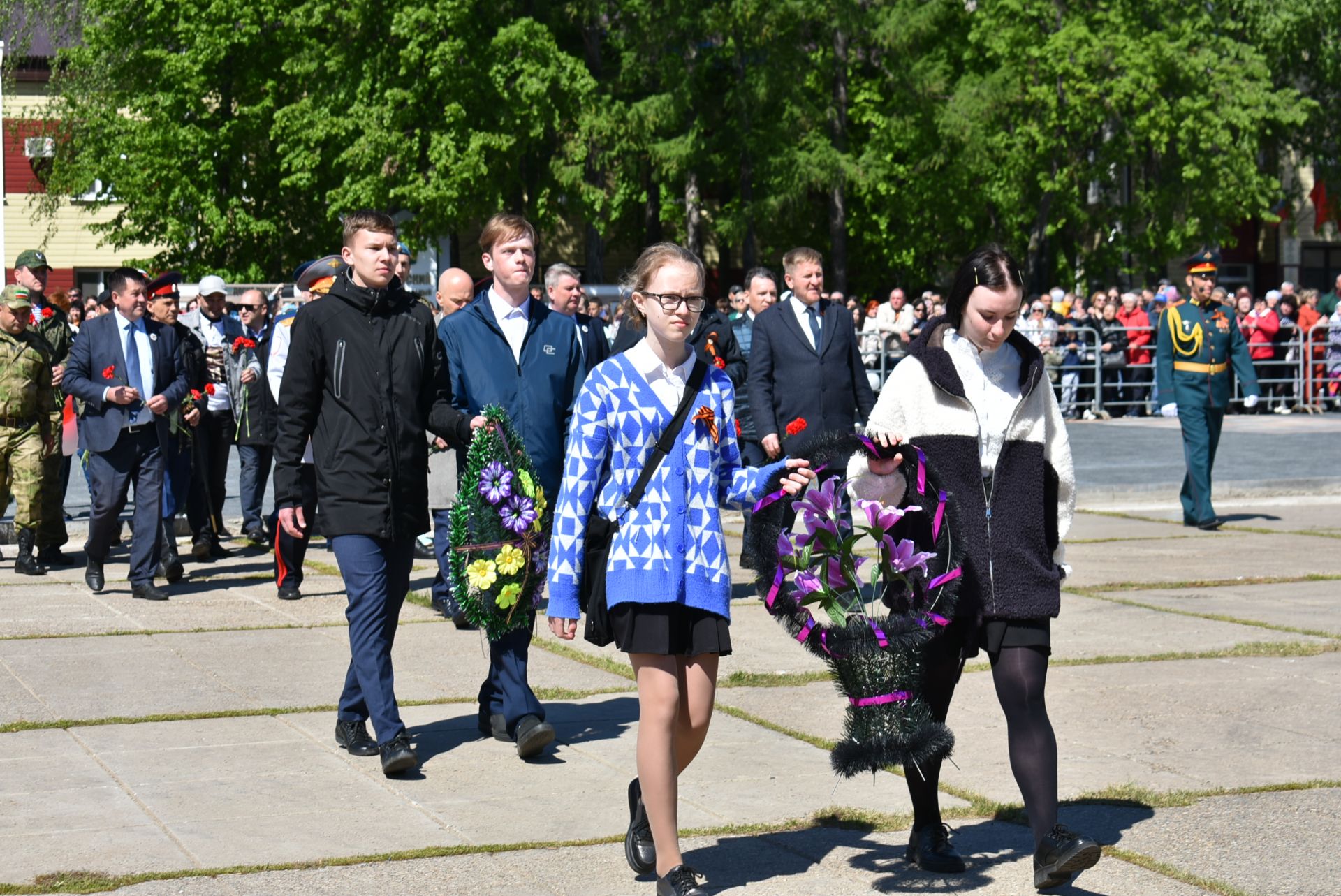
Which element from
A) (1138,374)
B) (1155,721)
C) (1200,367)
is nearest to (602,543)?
(1155,721)

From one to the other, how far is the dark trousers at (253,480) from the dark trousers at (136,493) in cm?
225

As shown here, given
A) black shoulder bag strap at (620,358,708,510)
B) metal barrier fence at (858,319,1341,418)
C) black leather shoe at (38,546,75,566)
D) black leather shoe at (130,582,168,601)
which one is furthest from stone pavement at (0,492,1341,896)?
metal barrier fence at (858,319,1341,418)

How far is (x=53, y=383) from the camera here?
12.4 meters

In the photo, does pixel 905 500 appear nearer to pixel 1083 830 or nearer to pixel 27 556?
pixel 1083 830

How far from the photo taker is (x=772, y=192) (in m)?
41.6

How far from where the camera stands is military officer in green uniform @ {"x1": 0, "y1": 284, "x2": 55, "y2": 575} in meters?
11.9

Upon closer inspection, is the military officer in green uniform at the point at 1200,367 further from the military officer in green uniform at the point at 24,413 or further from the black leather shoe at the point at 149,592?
the military officer in green uniform at the point at 24,413

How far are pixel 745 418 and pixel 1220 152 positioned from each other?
109 ft

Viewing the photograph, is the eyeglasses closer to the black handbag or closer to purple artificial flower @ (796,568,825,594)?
the black handbag

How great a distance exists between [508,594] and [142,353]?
5.51m

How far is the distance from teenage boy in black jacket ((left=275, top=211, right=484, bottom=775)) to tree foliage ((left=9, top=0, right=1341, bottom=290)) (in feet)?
101

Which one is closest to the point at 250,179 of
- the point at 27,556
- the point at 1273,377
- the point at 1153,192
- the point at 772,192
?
the point at 772,192

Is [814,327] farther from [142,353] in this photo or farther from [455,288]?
[142,353]

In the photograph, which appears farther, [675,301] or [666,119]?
[666,119]
